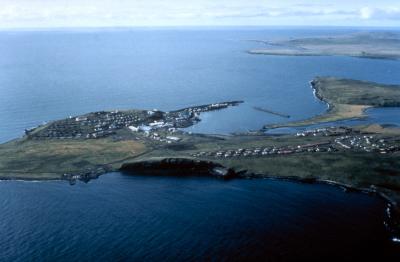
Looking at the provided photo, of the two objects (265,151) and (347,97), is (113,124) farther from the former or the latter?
(347,97)

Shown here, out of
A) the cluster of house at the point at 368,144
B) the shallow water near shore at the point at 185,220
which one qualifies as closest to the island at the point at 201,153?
the cluster of house at the point at 368,144

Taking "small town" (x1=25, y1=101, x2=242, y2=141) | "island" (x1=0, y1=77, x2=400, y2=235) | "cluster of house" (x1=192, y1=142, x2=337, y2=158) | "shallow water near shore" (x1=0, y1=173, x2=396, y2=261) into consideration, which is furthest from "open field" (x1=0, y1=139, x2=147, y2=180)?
"cluster of house" (x1=192, y1=142, x2=337, y2=158)

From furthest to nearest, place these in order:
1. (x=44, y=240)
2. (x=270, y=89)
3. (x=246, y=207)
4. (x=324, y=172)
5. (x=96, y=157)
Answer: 1. (x=270, y=89)
2. (x=96, y=157)
3. (x=324, y=172)
4. (x=246, y=207)
5. (x=44, y=240)

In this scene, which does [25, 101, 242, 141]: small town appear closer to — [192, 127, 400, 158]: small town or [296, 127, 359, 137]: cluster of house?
[192, 127, 400, 158]: small town

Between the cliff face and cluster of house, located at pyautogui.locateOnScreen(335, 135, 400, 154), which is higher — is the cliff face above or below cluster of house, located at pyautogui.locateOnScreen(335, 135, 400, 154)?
below

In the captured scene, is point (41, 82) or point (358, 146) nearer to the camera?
point (358, 146)

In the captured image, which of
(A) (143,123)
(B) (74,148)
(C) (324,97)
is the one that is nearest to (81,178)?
(B) (74,148)

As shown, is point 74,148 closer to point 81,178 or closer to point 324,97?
point 81,178
